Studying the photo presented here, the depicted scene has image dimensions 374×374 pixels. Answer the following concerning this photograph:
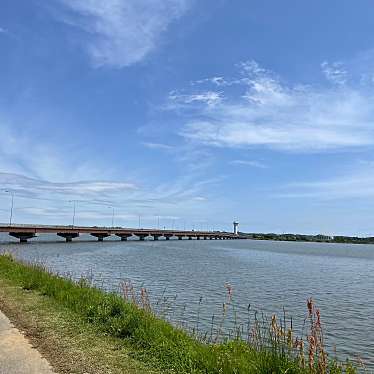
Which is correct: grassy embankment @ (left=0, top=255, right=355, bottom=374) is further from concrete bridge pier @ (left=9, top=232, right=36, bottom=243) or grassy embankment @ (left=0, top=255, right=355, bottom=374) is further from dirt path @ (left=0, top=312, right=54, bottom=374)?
concrete bridge pier @ (left=9, top=232, right=36, bottom=243)

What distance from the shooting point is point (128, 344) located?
9.12 metres

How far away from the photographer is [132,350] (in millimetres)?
8750

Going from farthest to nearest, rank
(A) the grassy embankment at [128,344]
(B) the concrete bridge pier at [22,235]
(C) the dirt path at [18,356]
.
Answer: (B) the concrete bridge pier at [22,235] → (A) the grassy embankment at [128,344] → (C) the dirt path at [18,356]

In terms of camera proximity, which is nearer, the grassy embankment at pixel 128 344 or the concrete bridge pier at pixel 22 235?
the grassy embankment at pixel 128 344

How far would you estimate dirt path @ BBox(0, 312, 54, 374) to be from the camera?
7.20m

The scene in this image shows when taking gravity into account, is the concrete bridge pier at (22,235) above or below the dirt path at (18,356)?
above

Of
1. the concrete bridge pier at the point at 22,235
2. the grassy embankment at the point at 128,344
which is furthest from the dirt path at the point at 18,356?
the concrete bridge pier at the point at 22,235

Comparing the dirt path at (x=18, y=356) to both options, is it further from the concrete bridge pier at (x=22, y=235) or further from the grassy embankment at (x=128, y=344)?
the concrete bridge pier at (x=22, y=235)

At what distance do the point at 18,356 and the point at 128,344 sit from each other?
2165mm

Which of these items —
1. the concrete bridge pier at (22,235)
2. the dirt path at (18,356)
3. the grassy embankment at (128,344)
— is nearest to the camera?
the dirt path at (18,356)

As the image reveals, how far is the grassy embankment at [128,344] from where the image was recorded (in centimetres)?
752

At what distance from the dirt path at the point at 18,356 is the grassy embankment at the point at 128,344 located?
0.21m

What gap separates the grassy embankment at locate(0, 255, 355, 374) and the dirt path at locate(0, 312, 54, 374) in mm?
205

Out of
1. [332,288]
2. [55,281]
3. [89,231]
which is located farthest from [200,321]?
[89,231]
